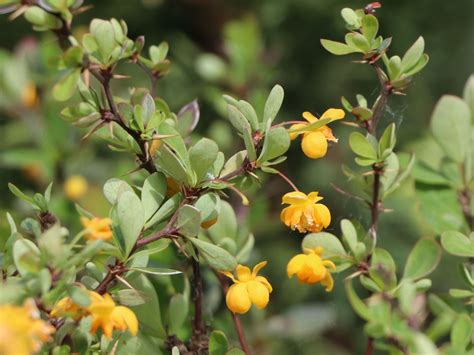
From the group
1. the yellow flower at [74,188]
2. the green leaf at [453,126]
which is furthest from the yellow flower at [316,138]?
the yellow flower at [74,188]

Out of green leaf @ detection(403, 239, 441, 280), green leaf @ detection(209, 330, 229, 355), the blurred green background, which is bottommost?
the blurred green background

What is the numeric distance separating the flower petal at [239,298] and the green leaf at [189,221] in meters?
0.07

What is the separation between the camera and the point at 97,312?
57cm

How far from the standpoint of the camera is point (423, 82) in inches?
75.6

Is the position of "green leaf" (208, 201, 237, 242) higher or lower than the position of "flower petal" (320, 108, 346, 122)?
lower

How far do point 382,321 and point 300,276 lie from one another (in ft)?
0.44

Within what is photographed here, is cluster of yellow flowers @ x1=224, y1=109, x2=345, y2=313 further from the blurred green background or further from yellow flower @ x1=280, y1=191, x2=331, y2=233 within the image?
the blurred green background

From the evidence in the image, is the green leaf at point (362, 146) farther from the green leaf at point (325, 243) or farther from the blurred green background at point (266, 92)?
the blurred green background at point (266, 92)

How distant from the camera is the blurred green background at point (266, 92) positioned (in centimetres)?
147

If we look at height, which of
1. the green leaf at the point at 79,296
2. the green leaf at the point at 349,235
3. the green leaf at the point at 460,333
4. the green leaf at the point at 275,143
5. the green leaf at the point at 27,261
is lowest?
the green leaf at the point at 349,235

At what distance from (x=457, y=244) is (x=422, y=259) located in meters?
0.04

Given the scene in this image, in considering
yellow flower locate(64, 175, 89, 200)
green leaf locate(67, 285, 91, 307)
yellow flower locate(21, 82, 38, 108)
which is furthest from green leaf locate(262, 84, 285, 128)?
yellow flower locate(21, 82, 38, 108)

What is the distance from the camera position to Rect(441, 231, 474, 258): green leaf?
0.70 meters

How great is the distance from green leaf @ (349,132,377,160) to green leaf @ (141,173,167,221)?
0.58ft
